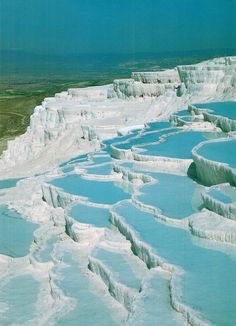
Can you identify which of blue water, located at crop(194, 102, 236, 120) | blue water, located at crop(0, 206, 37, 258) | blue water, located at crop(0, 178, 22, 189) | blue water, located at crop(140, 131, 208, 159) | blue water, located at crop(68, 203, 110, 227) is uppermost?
blue water, located at crop(194, 102, 236, 120)

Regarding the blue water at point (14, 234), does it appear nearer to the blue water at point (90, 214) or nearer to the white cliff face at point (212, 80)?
the blue water at point (90, 214)

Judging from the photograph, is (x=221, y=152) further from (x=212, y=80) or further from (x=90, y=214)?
(x=212, y=80)

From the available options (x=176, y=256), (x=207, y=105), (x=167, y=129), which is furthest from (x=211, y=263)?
(x=207, y=105)

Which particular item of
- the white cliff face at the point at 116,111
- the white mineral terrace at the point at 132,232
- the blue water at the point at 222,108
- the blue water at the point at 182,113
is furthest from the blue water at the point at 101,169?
the blue water at the point at 182,113

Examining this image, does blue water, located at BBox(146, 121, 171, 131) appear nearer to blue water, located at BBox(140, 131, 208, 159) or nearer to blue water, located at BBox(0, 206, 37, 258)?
blue water, located at BBox(140, 131, 208, 159)

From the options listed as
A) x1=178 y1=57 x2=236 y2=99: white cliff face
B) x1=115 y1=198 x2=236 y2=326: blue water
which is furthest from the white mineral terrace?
x1=178 y1=57 x2=236 y2=99: white cliff face

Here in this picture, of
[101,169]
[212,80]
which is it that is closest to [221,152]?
[101,169]

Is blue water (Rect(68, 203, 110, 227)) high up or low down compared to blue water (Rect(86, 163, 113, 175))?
up
